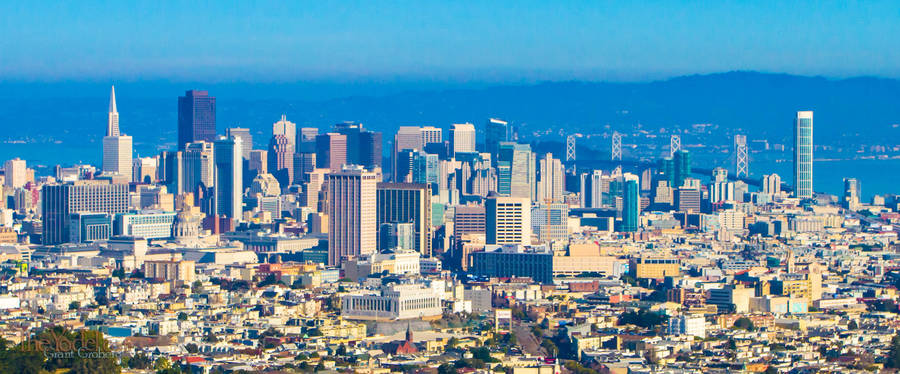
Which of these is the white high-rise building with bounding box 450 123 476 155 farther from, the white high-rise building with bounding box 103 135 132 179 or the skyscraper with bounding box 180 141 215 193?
the skyscraper with bounding box 180 141 215 193

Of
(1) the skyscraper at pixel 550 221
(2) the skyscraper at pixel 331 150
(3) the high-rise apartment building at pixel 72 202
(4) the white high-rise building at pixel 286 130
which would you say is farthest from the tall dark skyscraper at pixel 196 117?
(1) the skyscraper at pixel 550 221

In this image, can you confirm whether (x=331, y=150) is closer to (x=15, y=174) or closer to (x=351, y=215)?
(x=15, y=174)

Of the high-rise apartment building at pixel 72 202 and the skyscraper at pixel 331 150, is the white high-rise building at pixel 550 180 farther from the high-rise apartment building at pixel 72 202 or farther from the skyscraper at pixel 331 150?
the high-rise apartment building at pixel 72 202

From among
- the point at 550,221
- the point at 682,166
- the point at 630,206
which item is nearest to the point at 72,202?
the point at 550,221

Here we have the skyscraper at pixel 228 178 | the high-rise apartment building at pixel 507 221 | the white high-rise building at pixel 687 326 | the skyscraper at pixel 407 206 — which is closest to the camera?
the white high-rise building at pixel 687 326

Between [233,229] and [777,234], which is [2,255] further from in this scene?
[777,234]

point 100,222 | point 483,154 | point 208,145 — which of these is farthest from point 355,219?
point 483,154

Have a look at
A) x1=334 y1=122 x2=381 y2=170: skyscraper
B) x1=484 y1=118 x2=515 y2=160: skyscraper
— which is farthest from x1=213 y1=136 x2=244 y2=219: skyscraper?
x1=484 y1=118 x2=515 y2=160: skyscraper
